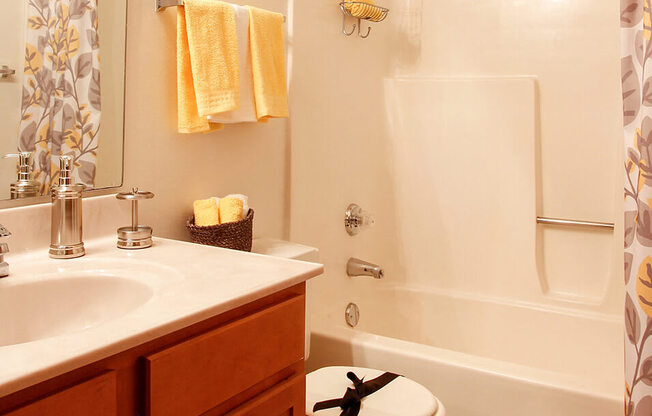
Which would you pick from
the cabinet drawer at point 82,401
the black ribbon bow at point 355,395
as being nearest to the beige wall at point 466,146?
the black ribbon bow at point 355,395

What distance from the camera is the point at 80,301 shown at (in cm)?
104

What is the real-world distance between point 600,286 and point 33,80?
2.02 m

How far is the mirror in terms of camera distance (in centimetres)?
110

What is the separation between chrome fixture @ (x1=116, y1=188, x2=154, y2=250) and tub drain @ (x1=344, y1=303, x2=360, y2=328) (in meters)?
1.10

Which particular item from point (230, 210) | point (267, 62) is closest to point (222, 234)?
point (230, 210)

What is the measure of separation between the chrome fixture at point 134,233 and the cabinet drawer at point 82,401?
53 centimetres

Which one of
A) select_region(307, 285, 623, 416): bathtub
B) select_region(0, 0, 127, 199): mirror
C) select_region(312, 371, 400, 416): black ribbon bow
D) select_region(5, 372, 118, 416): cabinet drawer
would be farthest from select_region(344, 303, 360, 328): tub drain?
select_region(5, 372, 118, 416): cabinet drawer

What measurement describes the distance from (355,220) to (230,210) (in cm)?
88

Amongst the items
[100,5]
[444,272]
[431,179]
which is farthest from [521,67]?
[100,5]

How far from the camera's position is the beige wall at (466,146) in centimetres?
214

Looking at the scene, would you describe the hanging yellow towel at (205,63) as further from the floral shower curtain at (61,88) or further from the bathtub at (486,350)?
the bathtub at (486,350)

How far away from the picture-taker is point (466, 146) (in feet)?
8.00

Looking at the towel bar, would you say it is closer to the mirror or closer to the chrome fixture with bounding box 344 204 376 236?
the mirror

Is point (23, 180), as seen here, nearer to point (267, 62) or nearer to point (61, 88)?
point (61, 88)
